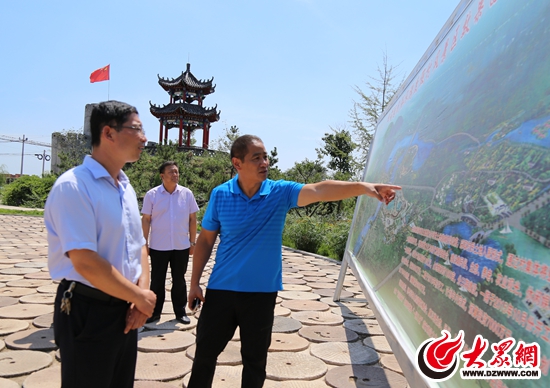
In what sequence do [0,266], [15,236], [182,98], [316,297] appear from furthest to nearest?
[182,98]
[15,236]
[0,266]
[316,297]

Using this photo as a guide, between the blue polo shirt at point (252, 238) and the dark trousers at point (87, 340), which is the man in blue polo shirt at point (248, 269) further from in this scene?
the dark trousers at point (87, 340)

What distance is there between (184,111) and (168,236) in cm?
2955

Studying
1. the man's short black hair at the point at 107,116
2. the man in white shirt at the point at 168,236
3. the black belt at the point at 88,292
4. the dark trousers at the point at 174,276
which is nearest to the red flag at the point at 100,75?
the man in white shirt at the point at 168,236

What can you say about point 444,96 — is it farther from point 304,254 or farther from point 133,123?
point 304,254

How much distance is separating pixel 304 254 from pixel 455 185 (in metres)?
7.54

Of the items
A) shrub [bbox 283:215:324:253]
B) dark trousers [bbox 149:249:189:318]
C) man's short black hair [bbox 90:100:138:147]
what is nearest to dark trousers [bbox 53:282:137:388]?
man's short black hair [bbox 90:100:138:147]

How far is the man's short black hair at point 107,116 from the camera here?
5.30 ft

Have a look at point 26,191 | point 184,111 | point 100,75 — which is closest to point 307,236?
point 100,75

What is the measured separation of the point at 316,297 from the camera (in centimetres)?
510

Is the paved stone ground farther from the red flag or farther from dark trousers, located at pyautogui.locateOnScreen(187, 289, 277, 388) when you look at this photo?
the red flag

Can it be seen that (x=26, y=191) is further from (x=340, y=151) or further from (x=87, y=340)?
(x=87, y=340)

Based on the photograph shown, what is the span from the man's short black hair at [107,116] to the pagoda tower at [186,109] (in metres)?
31.2

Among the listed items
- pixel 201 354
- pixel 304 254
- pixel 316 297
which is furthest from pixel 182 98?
pixel 201 354

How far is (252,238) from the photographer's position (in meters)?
2.17
